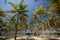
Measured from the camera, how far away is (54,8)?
25062mm

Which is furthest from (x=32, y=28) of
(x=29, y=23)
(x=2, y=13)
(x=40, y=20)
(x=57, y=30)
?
(x=2, y=13)

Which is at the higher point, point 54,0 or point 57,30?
point 54,0

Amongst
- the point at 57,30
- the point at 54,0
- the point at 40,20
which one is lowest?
the point at 57,30

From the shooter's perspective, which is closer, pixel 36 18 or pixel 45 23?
pixel 45 23

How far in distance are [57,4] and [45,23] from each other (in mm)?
18718

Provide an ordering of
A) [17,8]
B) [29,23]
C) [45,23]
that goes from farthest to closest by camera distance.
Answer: [29,23] < [45,23] < [17,8]

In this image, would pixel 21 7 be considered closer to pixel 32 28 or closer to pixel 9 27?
pixel 9 27

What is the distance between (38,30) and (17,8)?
22.2 m

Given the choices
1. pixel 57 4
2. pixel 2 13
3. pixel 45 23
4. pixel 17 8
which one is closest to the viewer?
pixel 57 4

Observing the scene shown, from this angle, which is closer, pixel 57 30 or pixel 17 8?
pixel 17 8

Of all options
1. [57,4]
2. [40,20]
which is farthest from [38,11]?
[57,4]

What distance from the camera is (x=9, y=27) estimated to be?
47500 millimetres

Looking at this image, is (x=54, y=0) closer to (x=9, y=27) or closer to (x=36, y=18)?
(x=36, y=18)

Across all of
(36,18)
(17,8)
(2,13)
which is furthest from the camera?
(36,18)
